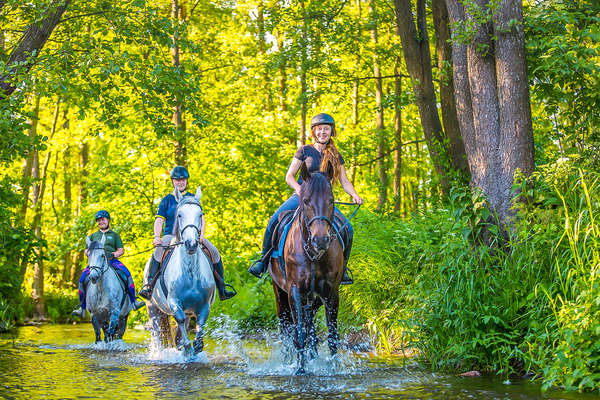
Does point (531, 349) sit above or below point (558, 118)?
below

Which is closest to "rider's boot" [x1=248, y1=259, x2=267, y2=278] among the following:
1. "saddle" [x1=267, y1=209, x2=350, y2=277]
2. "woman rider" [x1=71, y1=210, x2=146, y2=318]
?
"saddle" [x1=267, y1=209, x2=350, y2=277]

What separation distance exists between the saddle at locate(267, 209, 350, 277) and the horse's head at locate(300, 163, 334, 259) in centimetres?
62

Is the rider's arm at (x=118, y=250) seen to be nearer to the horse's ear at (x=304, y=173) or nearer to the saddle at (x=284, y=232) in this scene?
the saddle at (x=284, y=232)

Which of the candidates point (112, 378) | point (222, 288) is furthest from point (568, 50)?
point (112, 378)

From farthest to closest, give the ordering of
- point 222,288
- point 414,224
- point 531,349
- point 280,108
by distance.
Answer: point 280,108 → point 414,224 → point 222,288 → point 531,349

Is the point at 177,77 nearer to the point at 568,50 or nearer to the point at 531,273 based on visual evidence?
the point at 568,50

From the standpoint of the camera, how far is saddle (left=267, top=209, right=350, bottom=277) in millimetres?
9383

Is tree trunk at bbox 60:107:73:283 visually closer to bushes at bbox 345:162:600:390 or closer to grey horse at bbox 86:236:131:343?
grey horse at bbox 86:236:131:343

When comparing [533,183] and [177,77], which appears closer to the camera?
[533,183]

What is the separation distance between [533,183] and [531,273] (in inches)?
67.6

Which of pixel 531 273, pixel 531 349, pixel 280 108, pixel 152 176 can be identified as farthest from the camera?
pixel 280 108

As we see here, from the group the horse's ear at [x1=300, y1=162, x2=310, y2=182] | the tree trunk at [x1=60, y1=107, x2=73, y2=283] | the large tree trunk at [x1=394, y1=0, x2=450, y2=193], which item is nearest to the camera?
the horse's ear at [x1=300, y1=162, x2=310, y2=182]

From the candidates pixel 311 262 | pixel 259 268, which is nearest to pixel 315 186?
pixel 311 262

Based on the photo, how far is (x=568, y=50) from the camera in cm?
1057
